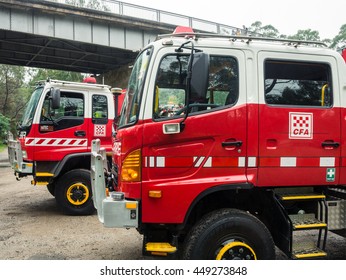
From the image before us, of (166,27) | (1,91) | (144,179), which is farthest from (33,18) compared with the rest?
(1,91)

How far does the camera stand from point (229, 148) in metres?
3.37

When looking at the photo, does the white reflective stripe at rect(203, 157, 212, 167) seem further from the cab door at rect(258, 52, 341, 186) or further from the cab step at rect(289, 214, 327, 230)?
the cab step at rect(289, 214, 327, 230)

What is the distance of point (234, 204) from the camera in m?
3.71

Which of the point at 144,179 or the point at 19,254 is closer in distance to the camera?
the point at 144,179

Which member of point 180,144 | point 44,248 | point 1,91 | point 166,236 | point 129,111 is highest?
point 1,91

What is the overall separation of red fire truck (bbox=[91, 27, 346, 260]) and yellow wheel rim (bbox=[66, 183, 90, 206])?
3.34 meters

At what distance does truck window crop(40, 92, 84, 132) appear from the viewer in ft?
22.0

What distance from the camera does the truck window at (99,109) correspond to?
23.6 ft

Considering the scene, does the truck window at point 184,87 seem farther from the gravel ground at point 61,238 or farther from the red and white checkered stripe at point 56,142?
the red and white checkered stripe at point 56,142

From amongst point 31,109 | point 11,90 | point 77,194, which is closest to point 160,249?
point 77,194

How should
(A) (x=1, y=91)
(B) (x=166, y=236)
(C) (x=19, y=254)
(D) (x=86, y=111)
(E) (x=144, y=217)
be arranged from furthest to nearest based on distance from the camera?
1. (A) (x=1, y=91)
2. (D) (x=86, y=111)
3. (C) (x=19, y=254)
4. (B) (x=166, y=236)
5. (E) (x=144, y=217)

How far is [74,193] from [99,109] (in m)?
1.90

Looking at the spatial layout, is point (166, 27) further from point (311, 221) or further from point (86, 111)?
point (311, 221)

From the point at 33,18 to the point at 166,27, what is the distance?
7856 mm
